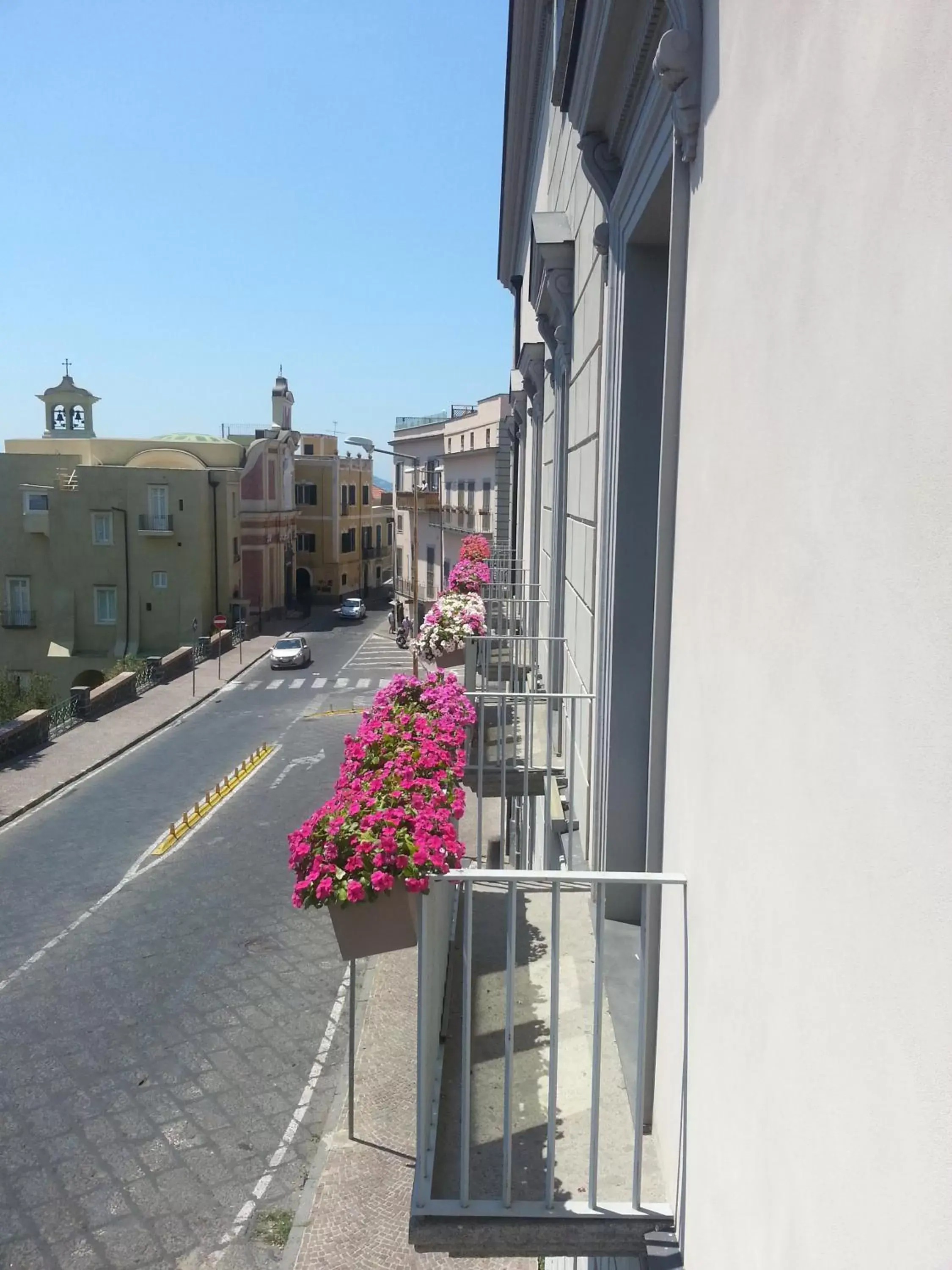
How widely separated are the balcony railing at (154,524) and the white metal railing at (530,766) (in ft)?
120

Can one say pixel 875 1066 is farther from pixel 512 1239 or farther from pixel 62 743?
pixel 62 743

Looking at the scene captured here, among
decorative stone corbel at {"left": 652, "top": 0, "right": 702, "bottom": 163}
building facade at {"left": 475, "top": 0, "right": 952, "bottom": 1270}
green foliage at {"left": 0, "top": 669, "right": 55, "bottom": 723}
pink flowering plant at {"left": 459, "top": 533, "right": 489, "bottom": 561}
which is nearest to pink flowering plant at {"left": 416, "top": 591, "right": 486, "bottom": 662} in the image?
building facade at {"left": 475, "top": 0, "right": 952, "bottom": 1270}

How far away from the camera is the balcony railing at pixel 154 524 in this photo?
4322 cm

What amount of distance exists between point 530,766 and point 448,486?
3825cm

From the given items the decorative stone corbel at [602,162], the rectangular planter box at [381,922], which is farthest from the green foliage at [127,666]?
the rectangular planter box at [381,922]

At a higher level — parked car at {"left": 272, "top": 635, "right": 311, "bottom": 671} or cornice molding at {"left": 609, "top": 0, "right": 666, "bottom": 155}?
cornice molding at {"left": 609, "top": 0, "right": 666, "bottom": 155}

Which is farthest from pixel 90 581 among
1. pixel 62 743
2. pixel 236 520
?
pixel 62 743

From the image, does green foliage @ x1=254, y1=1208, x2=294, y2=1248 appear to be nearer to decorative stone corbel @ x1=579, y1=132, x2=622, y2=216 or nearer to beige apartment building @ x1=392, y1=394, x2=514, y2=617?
decorative stone corbel @ x1=579, y1=132, x2=622, y2=216

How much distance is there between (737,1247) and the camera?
227 cm

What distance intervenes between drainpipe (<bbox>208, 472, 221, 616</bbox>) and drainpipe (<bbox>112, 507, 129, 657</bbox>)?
140 inches

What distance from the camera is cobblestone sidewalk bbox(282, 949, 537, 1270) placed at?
23.2 feet

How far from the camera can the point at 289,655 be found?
38625 mm

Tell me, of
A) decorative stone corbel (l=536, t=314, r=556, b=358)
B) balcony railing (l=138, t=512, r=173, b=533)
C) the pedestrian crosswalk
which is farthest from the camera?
balcony railing (l=138, t=512, r=173, b=533)

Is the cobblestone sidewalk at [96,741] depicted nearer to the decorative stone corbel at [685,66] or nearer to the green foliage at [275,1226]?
the green foliage at [275,1226]
